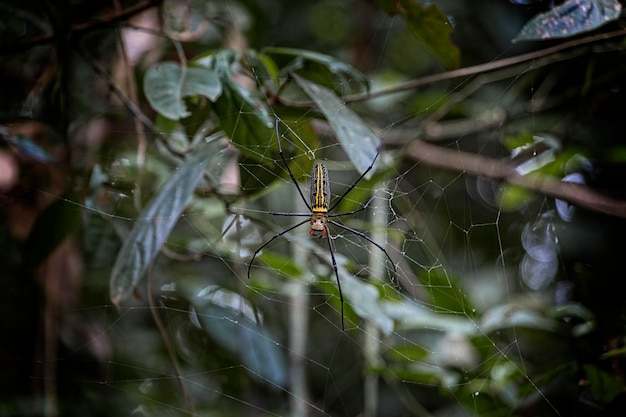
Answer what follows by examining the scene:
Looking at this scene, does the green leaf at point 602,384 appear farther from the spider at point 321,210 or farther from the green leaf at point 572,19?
the green leaf at point 572,19

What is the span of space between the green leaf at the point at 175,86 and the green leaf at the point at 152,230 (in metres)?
0.13

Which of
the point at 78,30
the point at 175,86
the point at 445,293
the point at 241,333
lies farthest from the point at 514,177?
the point at 78,30

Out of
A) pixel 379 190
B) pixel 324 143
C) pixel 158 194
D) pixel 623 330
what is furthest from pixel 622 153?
pixel 158 194

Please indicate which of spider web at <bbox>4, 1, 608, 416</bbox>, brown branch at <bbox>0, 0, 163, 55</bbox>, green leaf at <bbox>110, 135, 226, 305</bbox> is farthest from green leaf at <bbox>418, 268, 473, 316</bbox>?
brown branch at <bbox>0, 0, 163, 55</bbox>

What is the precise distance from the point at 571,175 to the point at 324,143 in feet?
2.66

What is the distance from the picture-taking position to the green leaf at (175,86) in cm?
116

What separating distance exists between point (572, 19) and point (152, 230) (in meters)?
1.01

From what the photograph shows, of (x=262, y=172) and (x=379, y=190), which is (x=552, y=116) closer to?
(x=379, y=190)

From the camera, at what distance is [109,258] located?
185cm

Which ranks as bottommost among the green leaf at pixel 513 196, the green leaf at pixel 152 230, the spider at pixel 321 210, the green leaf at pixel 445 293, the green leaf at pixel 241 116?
the green leaf at pixel 513 196

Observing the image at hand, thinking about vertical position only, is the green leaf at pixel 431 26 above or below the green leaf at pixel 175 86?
below

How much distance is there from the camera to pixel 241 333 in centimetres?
178

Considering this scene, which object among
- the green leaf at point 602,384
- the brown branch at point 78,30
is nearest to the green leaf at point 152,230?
the brown branch at point 78,30

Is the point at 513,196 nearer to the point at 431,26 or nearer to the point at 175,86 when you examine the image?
the point at 431,26
